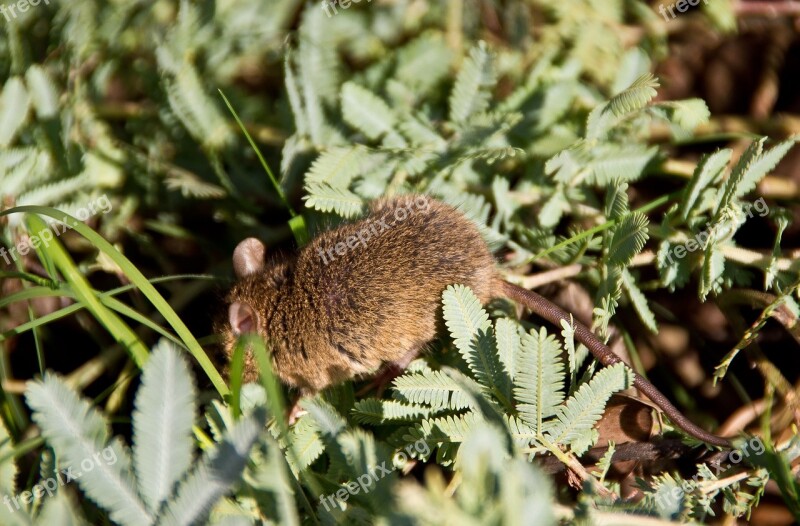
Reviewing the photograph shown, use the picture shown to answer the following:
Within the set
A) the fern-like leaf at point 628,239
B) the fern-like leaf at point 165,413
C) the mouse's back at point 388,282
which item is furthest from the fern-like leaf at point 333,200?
the fern-like leaf at point 628,239

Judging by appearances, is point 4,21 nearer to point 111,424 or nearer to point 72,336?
point 72,336

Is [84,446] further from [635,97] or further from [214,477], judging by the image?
[635,97]

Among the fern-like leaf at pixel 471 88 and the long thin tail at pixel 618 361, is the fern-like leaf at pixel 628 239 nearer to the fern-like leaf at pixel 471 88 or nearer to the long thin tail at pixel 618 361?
the long thin tail at pixel 618 361

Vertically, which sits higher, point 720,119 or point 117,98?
point 117,98

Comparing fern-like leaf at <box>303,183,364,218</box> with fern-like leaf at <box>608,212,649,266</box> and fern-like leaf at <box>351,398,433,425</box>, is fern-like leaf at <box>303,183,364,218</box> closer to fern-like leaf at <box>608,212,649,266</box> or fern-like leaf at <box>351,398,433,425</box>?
fern-like leaf at <box>351,398,433,425</box>

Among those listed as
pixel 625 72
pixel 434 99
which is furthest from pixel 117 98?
Answer: pixel 625 72

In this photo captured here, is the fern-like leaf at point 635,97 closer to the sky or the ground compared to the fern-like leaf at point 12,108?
closer to the ground
